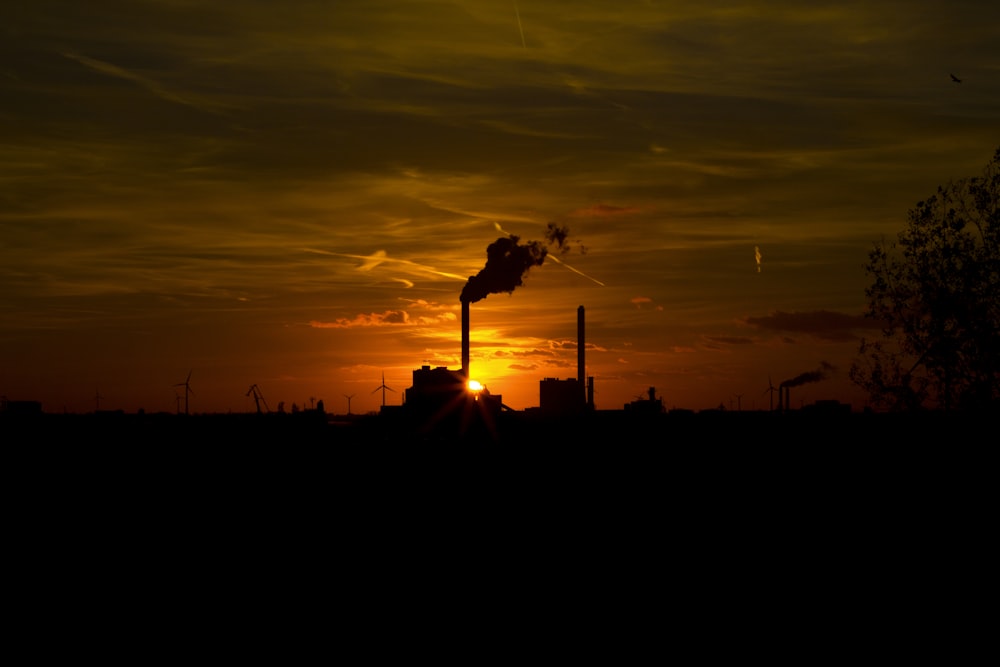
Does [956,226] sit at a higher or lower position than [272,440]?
higher

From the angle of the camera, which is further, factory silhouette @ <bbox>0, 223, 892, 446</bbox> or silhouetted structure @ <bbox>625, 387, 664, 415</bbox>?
silhouetted structure @ <bbox>625, 387, 664, 415</bbox>

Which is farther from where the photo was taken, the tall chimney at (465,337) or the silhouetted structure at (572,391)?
the silhouetted structure at (572,391)

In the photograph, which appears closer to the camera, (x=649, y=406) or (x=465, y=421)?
(x=465, y=421)

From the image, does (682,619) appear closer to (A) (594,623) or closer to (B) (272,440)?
(A) (594,623)

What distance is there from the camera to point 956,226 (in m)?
44.7

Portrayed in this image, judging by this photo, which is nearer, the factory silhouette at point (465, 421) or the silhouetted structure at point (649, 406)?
the factory silhouette at point (465, 421)

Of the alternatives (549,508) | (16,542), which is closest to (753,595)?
(549,508)

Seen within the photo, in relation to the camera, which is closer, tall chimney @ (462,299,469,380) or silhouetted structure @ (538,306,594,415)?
tall chimney @ (462,299,469,380)

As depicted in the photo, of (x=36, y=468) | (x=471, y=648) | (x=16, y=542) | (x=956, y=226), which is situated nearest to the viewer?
(x=471, y=648)

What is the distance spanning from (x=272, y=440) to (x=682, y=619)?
68454 millimetres

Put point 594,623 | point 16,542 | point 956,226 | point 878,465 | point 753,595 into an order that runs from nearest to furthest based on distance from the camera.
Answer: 1. point 594,623
2. point 753,595
3. point 16,542
4. point 956,226
5. point 878,465

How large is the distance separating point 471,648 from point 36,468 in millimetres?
50911

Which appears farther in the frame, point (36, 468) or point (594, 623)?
point (36, 468)

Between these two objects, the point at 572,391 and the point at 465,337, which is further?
the point at 572,391
